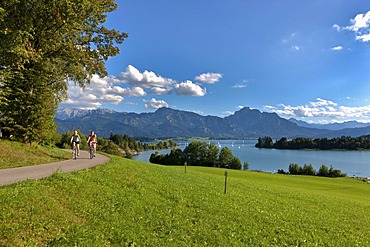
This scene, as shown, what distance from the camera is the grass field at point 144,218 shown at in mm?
7316

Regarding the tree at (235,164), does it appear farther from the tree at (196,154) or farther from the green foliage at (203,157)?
the tree at (196,154)

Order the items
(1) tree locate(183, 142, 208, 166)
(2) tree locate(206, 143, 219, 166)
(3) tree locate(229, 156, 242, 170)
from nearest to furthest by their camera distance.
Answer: (3) tree locate(229, 156, 242, 170) → (2) tree locate(206, 143, 219, 166) → (1) tree locate(183, 142, 208, 166)

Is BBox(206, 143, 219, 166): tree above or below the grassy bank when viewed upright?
below

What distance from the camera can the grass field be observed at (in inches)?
288

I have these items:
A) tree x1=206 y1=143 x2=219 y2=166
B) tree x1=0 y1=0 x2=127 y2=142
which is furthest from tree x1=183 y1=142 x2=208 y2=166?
tree x1=0 y1=0 x2=127 y2=142

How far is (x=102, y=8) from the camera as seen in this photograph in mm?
21203

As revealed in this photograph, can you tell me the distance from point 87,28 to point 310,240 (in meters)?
23.6

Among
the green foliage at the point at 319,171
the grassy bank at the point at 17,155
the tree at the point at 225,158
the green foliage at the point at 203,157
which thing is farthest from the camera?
the tree at the point at 225,158

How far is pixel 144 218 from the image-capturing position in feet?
31.1

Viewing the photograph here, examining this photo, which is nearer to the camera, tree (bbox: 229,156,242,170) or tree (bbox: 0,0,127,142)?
tree (bbox: 0,0,127,142)

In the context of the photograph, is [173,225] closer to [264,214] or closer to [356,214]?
[264,214]

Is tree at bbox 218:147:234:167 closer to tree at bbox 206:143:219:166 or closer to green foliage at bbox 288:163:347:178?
tree at bbox 206:143:219:166

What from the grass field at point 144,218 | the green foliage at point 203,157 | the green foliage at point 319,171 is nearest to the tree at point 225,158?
the green foliage at point 203,157

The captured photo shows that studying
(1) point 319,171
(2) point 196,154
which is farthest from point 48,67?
(1) point 319,171
